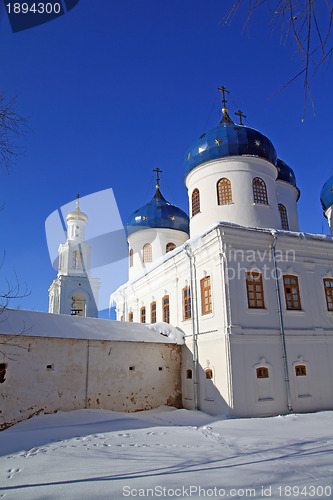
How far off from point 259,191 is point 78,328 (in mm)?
8612

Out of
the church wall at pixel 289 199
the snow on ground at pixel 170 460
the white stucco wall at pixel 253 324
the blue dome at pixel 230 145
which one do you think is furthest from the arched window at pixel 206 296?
the church wall at pixel 289 199

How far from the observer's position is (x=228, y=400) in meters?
11.2

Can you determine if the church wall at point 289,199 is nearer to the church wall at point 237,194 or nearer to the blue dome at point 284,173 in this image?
the blue dome at point 284,173

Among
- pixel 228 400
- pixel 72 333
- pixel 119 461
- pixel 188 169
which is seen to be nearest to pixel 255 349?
pixel 228 400

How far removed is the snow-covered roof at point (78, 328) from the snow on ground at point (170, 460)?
2.65 metres

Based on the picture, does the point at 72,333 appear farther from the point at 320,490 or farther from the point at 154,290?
the point at 320,490

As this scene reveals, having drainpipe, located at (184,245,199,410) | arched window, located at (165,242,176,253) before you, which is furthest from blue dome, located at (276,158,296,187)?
drainpipe, located at (184,245,199,410)

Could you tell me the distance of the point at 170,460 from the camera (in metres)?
6.27

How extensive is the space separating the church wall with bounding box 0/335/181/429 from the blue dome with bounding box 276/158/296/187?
1030 centimetres

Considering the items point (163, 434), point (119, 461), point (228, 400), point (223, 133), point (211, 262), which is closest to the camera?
point (119, 461)

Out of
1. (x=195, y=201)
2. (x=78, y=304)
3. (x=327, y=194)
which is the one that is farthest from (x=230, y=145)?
(x=78, y=304)

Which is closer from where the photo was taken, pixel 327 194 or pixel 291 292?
pixel 291 292

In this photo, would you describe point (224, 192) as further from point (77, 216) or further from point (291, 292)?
point (77, 216)

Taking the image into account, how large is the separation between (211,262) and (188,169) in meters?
5.08
